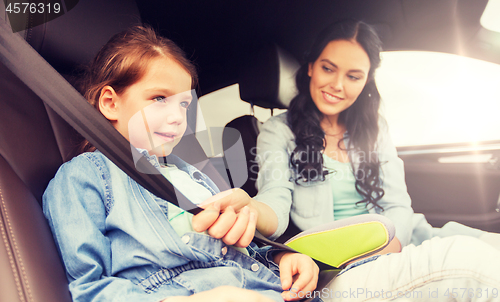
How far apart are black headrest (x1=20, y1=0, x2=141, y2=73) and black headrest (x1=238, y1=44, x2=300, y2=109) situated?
76cm

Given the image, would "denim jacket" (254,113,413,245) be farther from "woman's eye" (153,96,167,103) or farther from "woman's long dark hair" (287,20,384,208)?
"woman's eye" (153,96,167,103)

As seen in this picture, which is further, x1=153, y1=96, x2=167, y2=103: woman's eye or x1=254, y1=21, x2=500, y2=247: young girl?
x1=254, y1=21, x2=500, y2=247: young girl

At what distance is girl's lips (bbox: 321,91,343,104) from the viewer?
4.08ft

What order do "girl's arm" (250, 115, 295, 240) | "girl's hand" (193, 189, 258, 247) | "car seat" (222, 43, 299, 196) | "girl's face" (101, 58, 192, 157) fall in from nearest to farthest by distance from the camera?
"girl's hand" (193, 189, 258, 247) < "girl's face" (101, 58, 192, 157) < "girl's arm" (250, 115, 295, 240) < "car seat" (222, 43, 299, 196)

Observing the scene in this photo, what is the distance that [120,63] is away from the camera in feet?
2.26

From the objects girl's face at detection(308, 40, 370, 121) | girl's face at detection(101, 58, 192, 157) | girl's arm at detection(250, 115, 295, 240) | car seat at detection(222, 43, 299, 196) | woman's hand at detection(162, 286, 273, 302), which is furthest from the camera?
car seat at detection(222, 43, 299, 196)

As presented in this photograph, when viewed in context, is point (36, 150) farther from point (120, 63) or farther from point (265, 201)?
point (265, 201)

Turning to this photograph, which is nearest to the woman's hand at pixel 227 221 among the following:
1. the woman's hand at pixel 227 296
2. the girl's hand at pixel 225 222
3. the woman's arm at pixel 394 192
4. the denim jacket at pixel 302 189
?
the girl's hand at pixel 225 222

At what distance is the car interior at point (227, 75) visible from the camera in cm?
44

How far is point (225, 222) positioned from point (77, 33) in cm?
57

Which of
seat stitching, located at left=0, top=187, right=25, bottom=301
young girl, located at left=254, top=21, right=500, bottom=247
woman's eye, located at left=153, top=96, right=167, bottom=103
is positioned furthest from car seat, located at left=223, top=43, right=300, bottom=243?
seat stitching, located at left=0, top=187, right=25, bottom=301

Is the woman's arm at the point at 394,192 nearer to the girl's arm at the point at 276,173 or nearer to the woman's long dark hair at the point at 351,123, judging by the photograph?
the woman's long dark hair at the point at 351,123

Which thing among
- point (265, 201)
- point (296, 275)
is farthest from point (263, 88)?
point (296, 275)

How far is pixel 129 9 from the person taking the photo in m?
0.88
